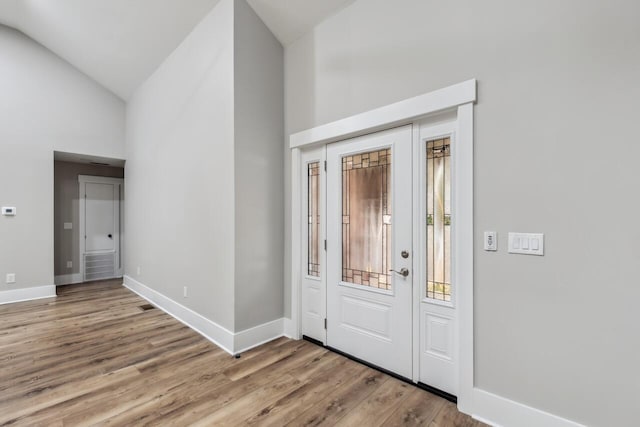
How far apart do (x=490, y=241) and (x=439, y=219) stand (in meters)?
0.41

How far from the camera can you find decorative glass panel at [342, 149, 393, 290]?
2.59 metres

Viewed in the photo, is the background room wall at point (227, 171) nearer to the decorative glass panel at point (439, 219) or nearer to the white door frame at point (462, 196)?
the white door frame at point (462, 196)

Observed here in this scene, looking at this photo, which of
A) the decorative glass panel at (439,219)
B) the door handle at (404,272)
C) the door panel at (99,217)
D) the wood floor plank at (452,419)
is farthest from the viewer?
the door panel at (99,217)

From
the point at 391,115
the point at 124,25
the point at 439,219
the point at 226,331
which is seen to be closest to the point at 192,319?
the point at 226,331

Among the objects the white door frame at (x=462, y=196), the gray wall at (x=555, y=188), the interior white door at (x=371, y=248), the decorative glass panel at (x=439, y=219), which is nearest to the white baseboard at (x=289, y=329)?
the interior white door at (x=371, y=248)

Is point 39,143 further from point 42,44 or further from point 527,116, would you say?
point 527,116

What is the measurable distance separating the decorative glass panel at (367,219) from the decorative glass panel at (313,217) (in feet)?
1.18

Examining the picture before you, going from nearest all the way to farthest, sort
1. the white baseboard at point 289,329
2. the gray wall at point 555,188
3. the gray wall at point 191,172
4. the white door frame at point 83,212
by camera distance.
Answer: the gray wall at point 555,188
the gray wall at point 191,172
the white baseboard at point 289,329
the white door frame at point 83,212

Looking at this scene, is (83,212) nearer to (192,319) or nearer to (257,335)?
(192,319)

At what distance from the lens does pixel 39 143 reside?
16.0ft

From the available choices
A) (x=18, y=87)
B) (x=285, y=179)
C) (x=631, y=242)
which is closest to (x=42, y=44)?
(x=18, y=87)

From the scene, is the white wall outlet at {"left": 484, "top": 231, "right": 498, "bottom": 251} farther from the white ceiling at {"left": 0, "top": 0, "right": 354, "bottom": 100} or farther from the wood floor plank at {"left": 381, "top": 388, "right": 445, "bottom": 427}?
the white ceiling at {"left": 0, "top": 0, "right": 354, "bottom": 100}

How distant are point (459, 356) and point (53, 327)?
14.9 feet

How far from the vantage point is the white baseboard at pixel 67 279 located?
19.3 feet
